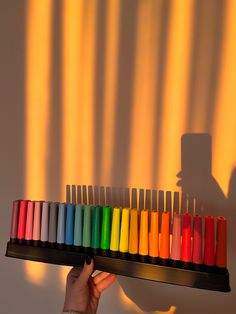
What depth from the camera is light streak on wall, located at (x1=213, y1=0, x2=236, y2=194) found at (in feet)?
1.28

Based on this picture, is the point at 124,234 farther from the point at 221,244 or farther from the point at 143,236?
the point at 221,244

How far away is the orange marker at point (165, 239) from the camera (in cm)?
37

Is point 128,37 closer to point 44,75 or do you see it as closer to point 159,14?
point 159,14

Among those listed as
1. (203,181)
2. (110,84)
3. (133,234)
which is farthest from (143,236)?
(110,84)

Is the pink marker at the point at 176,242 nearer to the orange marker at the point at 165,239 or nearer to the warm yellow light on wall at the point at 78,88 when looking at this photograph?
the orange marker at the point at 165,239

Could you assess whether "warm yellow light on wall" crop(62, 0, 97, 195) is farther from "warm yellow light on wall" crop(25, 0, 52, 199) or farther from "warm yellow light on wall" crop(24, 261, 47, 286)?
"warm yellow light on wall" crop(24, 261, 47, 286)

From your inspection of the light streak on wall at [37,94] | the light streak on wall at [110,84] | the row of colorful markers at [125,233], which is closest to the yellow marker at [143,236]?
the row of colorful markers at [125,233]

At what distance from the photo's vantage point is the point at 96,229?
0.40 m

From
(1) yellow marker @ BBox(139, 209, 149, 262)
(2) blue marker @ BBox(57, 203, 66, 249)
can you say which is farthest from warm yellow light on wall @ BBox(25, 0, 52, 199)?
(1) yellow marker @ BBox(139, 209, 149, 262)

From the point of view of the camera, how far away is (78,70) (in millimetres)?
467

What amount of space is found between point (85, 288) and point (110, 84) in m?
0.32

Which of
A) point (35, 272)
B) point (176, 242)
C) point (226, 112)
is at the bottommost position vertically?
point (35, 272)

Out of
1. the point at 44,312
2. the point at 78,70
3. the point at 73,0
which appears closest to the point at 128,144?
the point at 78,70

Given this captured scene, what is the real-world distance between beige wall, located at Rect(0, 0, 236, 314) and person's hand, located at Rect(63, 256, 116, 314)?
43 mm
